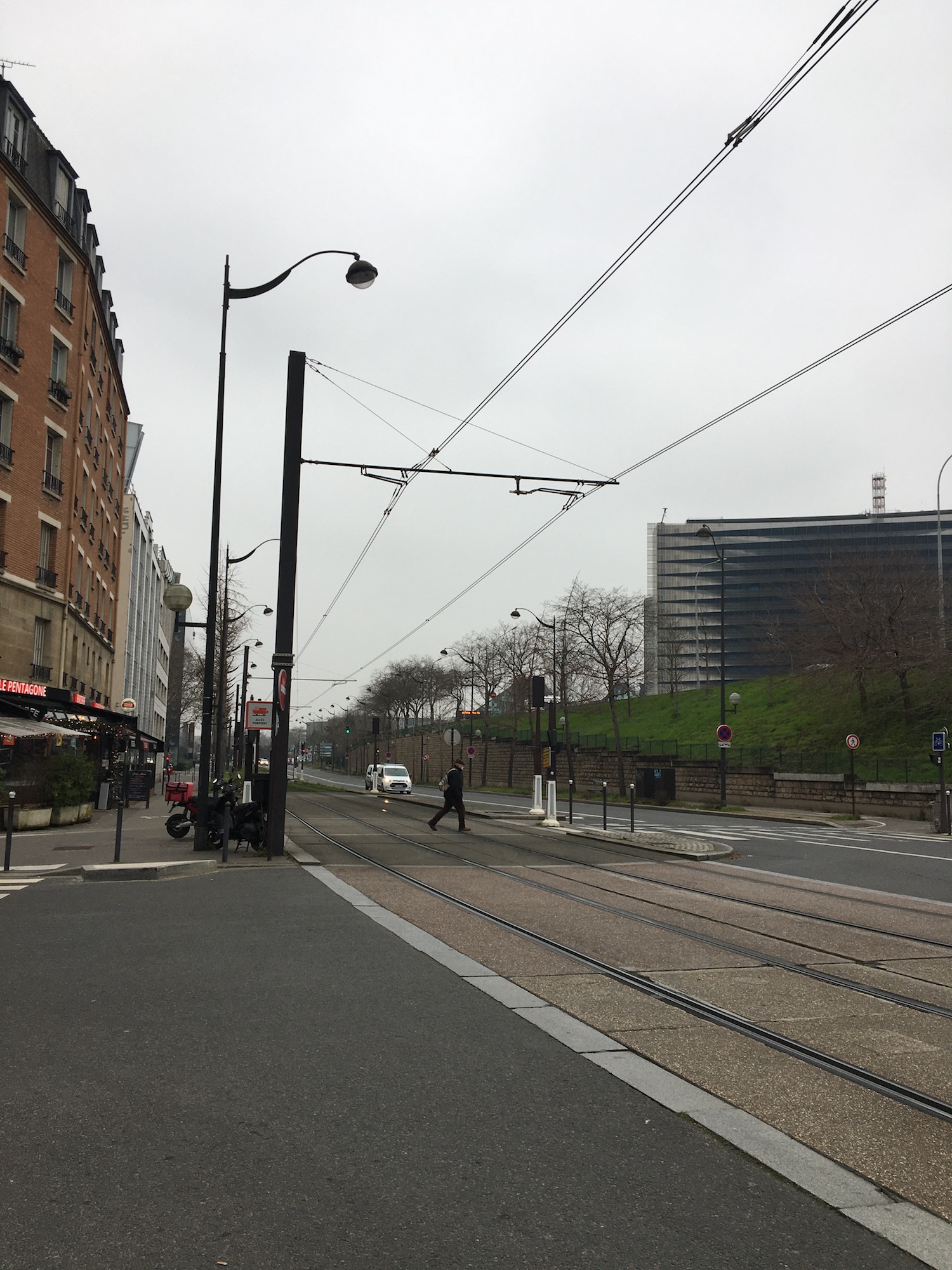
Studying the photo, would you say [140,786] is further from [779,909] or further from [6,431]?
[779,909]

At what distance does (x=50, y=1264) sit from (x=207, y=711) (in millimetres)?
16018

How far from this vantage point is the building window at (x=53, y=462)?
34.8 meters

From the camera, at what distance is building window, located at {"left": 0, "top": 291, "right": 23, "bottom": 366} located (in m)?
32.1

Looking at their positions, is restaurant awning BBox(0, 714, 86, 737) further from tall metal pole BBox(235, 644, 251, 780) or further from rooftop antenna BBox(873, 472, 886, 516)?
rooftop antenna BBox(873, 472, 886, 516)

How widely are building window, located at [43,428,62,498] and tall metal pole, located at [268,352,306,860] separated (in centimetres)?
2000

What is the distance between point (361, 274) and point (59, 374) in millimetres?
23823

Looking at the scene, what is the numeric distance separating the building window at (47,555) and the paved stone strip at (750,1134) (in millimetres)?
30850

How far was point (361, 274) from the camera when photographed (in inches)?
651

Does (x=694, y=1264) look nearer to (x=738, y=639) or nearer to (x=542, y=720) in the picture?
(x=542, y=720)

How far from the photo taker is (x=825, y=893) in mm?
13406

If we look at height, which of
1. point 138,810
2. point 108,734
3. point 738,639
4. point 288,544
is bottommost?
point 138,810

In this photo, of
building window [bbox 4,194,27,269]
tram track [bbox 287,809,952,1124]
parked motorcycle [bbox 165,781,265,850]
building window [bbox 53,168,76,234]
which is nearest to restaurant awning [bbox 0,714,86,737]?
parked motorcycle [bbox 165,781,265,850]

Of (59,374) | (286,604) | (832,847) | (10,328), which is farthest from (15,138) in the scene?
(832,847)

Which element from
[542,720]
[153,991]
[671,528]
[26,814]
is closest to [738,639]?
[671,528]
